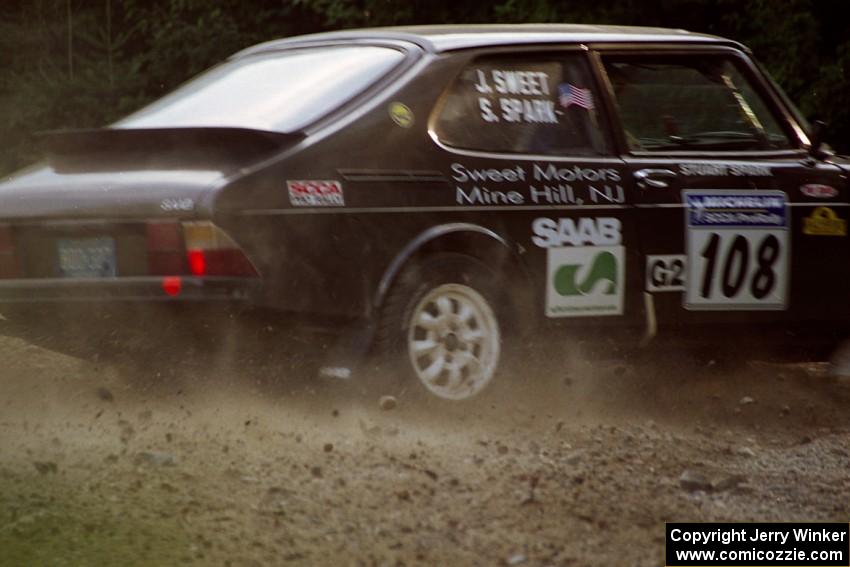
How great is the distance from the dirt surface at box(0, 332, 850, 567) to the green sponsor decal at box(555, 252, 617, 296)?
27cm

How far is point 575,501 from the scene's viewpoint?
16.9 ft

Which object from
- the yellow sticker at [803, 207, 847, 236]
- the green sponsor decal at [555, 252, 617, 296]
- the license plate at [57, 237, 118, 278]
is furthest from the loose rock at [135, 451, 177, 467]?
the yellow sticker at [803, 207, 847, 236]

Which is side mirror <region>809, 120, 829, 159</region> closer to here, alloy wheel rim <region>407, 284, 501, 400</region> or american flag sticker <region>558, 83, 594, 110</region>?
american flag sticker <region>558, 83, 594, 110</region>

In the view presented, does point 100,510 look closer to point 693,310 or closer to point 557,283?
point 557,283

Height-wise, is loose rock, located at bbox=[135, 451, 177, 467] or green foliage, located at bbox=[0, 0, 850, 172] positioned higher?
loose rock, located at bbox=[135, 451, 177, 467]

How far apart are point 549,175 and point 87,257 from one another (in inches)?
71.1

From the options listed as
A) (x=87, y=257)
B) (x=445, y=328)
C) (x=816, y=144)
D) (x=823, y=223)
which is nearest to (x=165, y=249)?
(x=87, y=257)

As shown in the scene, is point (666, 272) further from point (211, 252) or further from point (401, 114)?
point (211, 252)

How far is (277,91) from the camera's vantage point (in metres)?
6.67

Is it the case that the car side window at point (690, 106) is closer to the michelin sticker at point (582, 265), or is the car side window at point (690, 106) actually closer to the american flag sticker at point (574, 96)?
the american flag sticker at point (574, 96)

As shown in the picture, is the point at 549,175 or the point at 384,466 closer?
the point at 384,466

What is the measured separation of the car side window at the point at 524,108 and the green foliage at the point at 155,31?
20.2ft

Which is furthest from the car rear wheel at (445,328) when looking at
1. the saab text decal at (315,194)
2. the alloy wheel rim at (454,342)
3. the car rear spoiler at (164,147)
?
the car rear spoiler at (164,147)

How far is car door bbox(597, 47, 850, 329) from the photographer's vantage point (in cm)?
705
